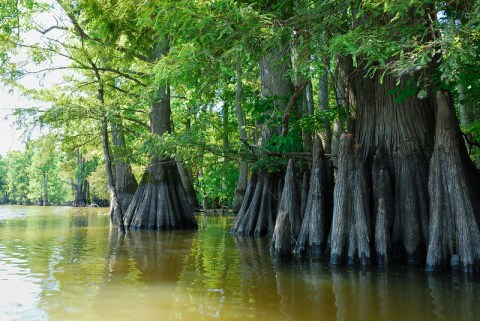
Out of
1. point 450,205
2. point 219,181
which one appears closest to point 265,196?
point 450,205

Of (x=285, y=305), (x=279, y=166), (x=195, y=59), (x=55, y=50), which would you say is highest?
(x=55, y=50)

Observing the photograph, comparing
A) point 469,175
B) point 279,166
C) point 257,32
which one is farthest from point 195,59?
point 279,166

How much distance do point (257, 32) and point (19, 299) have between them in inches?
186

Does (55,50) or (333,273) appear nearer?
(333,273)

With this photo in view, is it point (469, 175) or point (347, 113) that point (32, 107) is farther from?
point (469, 175)

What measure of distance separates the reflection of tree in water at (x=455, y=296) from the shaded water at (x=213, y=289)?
0.03 feet

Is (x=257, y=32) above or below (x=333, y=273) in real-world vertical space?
above

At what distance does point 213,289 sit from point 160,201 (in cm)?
1011

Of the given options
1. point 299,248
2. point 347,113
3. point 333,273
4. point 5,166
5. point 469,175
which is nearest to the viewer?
point 333,273

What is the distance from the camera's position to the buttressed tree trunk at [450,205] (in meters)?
7.19

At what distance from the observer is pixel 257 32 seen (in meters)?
7.33

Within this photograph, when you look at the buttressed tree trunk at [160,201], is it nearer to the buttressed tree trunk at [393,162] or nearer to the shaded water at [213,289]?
the shaded water at [213,289]

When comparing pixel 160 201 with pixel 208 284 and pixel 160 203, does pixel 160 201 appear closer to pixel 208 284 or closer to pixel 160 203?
pixel 160 203

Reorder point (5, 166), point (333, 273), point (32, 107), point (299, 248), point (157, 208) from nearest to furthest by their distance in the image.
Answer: point (333, 273), point (299, 248), point (32, 107), point (157, 208), point (5, 166)
